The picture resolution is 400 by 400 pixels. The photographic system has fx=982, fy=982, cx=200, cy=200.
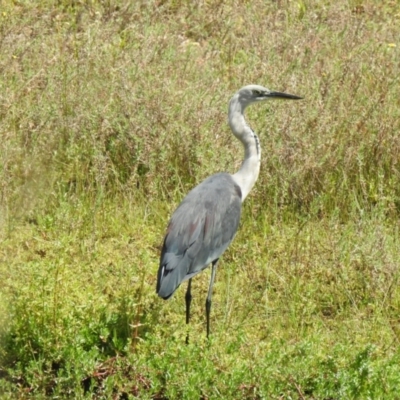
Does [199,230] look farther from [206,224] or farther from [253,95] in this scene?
[253,95]

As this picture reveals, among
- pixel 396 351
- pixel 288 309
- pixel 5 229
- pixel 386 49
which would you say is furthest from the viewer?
pixel 386 49

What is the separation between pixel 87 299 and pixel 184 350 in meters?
0.71

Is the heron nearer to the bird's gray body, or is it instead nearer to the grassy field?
the bird's gray body

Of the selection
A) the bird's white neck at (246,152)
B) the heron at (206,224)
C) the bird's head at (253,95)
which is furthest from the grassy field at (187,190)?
the bird's head at (253,95)

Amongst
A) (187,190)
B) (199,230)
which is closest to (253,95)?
(187,190)

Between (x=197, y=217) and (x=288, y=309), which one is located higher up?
(x=197, y=217)

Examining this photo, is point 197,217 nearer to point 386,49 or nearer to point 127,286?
point 127,286

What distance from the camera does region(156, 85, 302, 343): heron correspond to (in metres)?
4.95

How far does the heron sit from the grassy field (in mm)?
202

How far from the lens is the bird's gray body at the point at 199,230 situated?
4.95 metres

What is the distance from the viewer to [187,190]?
6.47 meters

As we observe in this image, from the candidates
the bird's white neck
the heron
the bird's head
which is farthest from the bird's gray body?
the bird's head

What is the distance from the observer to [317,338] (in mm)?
4902

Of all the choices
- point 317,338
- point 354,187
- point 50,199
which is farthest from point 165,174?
point 317,338
